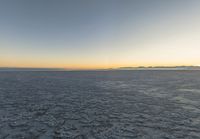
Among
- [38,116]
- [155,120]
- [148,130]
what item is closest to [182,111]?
[155,120]

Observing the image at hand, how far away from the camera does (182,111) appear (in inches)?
273

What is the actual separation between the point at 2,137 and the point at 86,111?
371 centimetres

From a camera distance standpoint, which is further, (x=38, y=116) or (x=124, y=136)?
(x=38, y=116)

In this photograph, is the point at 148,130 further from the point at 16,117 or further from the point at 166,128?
the point at 16,117

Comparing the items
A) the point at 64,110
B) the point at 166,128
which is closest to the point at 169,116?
the point at 166,128

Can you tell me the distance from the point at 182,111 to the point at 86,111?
5188mm

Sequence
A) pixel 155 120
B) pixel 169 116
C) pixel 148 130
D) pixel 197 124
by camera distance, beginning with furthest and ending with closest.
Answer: pixel 169 116 < pixel 155 120 < pixel 197 124 < pixel 148 130

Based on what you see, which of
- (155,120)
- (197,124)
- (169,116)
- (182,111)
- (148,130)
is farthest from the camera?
(182,111)

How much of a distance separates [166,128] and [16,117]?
6.72m

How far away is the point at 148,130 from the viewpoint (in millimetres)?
4918

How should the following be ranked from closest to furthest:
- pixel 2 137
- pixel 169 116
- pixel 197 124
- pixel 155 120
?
pixel 2 137
pixel 197 124
pixel 155 120
pixel 169 116

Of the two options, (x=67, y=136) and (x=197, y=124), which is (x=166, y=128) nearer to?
(x=197, y=124)

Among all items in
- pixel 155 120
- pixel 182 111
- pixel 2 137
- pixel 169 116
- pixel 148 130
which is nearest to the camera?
pixel 2 137

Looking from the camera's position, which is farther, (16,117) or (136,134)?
(16,117)
